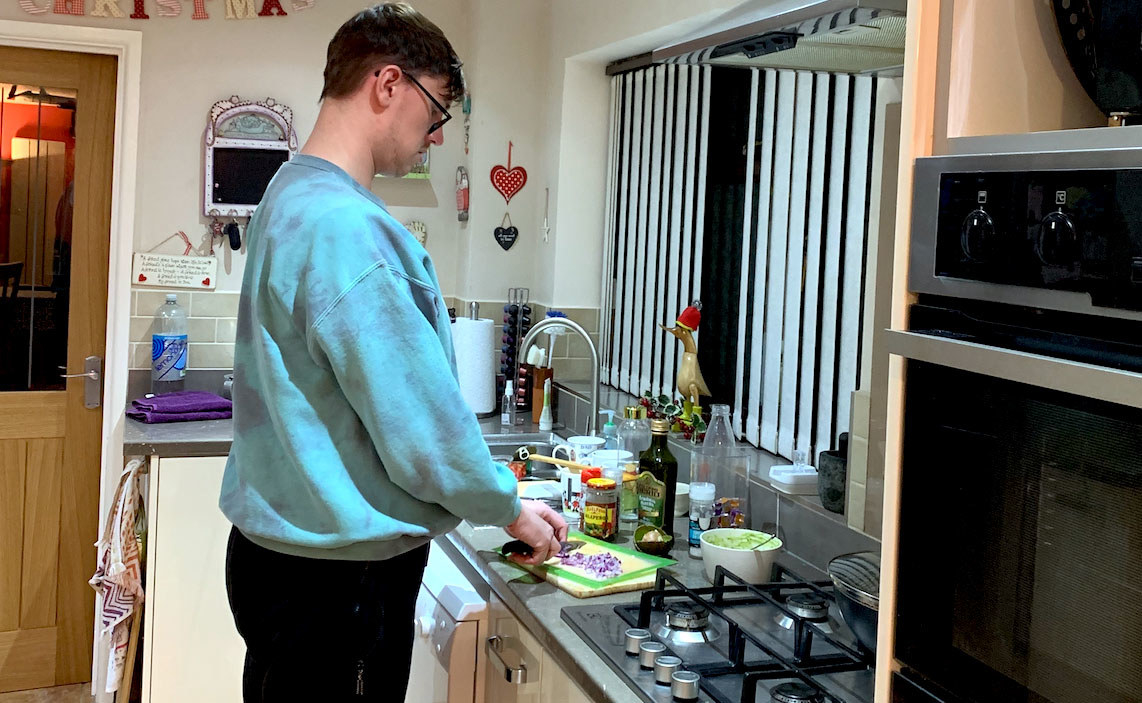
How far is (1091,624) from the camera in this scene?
2.77 ft

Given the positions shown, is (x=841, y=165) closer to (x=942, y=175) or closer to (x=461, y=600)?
(x=461, y=600)

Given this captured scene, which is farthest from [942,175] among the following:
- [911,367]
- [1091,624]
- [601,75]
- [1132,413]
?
[601,75]

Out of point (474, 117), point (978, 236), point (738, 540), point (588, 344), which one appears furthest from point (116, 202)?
point (978, 236)

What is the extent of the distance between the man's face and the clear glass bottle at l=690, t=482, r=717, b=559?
0.89 m

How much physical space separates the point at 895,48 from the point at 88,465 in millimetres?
2861

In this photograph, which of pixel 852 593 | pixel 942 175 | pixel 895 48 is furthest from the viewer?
pixel 895 48

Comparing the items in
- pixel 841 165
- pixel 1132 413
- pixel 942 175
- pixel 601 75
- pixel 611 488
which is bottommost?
pixel 611 488

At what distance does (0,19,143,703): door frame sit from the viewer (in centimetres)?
329

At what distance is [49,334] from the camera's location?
11.4 ft

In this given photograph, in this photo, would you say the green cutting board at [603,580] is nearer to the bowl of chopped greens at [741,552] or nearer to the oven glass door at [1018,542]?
the bowl of chopped greens at [741,552]

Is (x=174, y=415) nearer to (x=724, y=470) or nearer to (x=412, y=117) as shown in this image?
(x=724, y=470)

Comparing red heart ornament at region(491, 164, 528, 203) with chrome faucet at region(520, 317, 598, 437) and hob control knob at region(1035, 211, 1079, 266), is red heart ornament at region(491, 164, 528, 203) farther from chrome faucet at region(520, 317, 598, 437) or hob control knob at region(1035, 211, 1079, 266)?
hob control knob at region(1035, 211, 1079, 266)

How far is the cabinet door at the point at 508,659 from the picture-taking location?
172cm

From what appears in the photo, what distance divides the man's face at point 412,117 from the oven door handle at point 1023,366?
860mm
